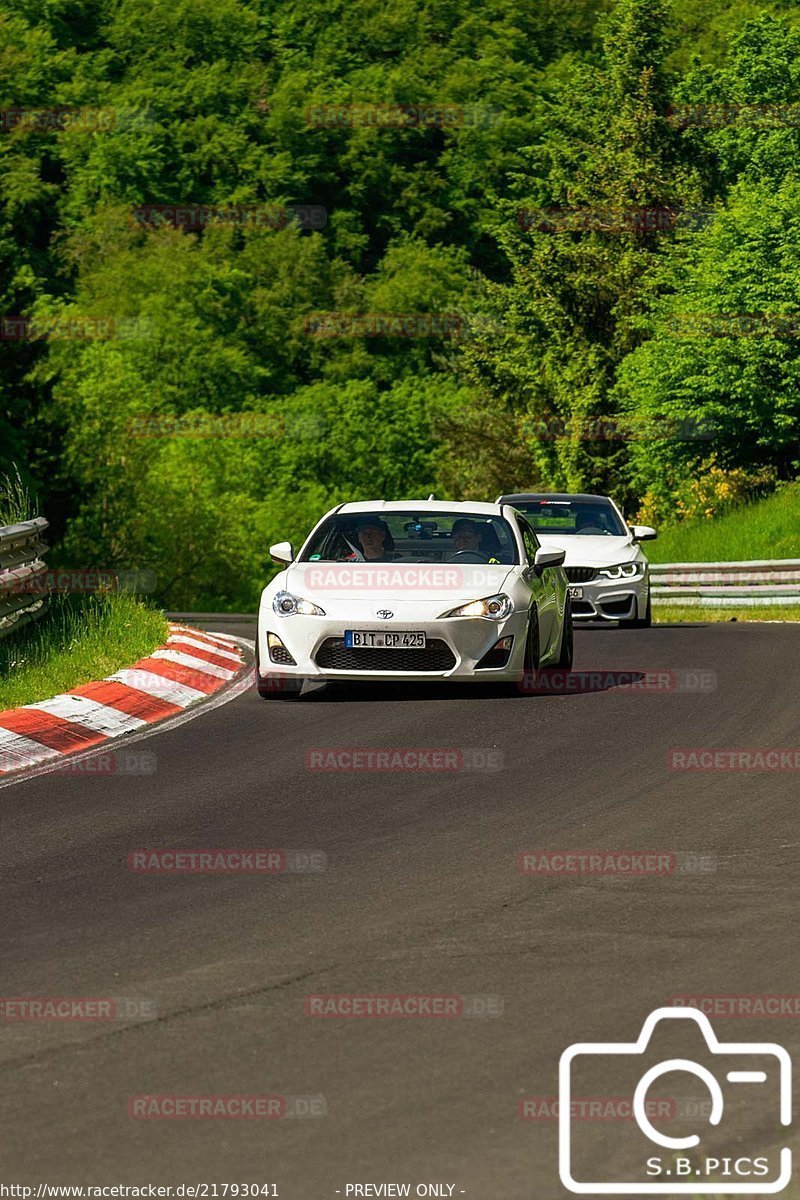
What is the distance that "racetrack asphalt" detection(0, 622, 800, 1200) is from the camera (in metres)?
4.71

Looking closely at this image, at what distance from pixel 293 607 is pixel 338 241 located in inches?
3973

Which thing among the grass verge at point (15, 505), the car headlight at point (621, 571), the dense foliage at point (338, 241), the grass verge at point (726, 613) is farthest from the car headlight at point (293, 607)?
the dense foliage at point (338, 241)

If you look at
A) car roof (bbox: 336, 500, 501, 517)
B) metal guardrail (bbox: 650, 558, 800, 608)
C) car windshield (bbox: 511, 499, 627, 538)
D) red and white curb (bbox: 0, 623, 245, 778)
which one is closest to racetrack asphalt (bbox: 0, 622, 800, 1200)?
red and white curb (bbox: 0, 623, 245, 778)

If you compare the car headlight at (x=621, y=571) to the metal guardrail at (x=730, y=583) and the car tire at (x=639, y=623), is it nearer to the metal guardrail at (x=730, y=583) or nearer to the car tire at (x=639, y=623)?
the car tire at (x=639, y=623)

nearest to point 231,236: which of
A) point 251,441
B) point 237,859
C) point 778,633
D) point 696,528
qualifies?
point 251,441

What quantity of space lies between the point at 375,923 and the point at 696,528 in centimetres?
3580

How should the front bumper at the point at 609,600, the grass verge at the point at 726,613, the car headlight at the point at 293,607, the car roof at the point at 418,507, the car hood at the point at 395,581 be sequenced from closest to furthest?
the car headlight at the point at 293,607, the car hood at the point at 395,581, the car roof at the point at 418,507, the front bumper at the point at 609,600, the grass verge at the point at 726,613

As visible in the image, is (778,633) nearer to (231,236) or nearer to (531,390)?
(531,390)

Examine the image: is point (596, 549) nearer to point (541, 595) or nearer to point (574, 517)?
point (574, 517)

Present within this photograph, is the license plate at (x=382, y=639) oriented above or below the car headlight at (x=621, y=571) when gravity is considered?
above

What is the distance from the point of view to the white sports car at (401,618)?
573 inches

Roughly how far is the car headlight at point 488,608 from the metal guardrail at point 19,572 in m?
3.37

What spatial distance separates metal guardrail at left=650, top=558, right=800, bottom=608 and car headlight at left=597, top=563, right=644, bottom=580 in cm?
805

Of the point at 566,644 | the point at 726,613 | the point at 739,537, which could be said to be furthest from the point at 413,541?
the point at 739,537
